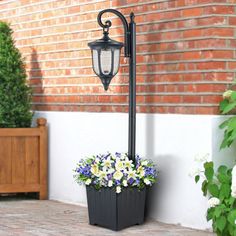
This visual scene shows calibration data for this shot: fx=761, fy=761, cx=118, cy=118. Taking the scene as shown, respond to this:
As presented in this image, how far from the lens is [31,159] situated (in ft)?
27.1

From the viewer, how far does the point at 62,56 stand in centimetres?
825

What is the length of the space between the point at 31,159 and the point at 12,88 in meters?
0.81

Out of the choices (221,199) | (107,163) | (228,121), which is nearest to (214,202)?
(221,199)

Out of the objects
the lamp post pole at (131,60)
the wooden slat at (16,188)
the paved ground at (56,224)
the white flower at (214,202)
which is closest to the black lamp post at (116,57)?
the lamp post pole at (131,60)

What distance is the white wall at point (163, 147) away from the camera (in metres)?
6.42

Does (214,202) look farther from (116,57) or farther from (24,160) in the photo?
(24,160)

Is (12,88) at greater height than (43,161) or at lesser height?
greater

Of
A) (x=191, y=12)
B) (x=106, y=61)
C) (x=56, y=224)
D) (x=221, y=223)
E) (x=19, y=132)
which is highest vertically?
(x=191, y=12)

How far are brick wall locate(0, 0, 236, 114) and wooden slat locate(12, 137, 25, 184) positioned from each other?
0.58 meters

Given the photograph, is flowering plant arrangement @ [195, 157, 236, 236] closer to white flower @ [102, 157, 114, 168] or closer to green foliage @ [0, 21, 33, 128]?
white flower @ [102, 157, 114, 168]

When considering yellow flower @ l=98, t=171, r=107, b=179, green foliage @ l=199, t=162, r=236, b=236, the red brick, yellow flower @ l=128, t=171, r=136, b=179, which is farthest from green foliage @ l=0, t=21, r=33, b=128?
green foliage @ l=199, t=162, r=236, b=236

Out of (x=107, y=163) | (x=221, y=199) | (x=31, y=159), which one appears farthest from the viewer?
(x=31, y=159)

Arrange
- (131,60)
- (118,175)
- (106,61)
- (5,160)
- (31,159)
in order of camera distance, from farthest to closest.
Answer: (31,159) < (5,160) < (131,60) < (106,61) < (118,175)

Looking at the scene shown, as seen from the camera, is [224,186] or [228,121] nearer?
[224,186]
